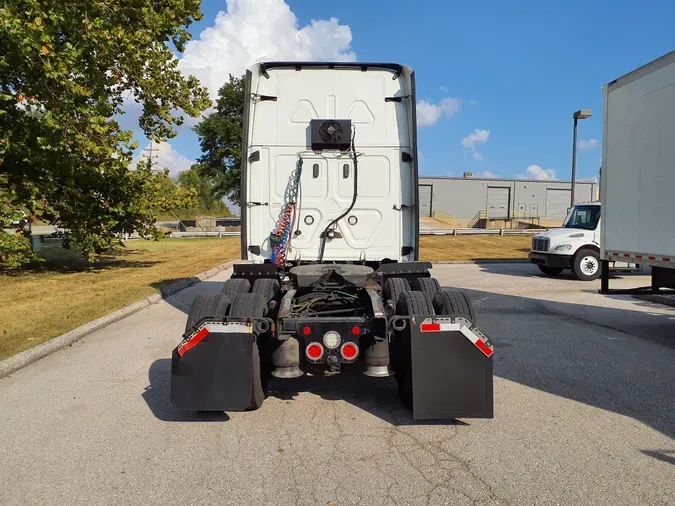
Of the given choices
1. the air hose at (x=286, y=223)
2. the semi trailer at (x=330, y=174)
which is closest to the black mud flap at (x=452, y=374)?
the semi trailer at (x=330, y=174)

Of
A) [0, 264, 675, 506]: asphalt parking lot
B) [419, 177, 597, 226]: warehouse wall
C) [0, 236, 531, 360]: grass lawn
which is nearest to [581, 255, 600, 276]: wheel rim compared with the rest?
[0, 236, 531, 360]: grass lawn

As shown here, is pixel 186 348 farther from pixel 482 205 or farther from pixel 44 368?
pixel 482 205

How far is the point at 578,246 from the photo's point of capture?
14078mm

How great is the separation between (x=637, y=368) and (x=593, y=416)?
6.22 ft

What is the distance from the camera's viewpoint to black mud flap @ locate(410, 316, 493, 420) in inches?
158

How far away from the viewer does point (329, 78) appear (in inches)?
262

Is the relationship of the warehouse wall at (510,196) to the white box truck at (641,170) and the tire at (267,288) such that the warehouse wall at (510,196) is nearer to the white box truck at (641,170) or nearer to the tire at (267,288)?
the white box truck at (641,170)

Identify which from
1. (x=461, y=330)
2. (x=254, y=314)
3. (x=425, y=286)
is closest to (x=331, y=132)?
(x=425, y=286)

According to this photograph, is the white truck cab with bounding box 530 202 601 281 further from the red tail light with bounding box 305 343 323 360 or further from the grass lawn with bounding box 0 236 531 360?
the red tail light with bounding box 305 343 323 360

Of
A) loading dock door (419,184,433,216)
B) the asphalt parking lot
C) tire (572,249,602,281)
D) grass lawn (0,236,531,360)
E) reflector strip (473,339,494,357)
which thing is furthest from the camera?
loading dock door (419,184,433,216)

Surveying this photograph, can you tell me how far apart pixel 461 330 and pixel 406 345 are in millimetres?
484

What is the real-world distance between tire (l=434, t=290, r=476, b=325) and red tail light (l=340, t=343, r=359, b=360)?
0.87 meters

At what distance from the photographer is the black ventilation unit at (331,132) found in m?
6.54

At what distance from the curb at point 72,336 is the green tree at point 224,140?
36.8 m
